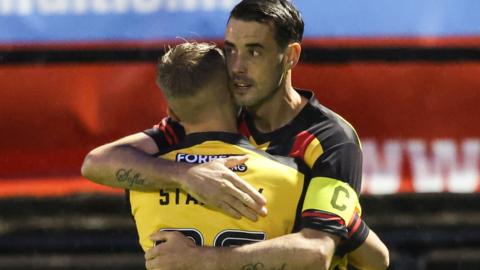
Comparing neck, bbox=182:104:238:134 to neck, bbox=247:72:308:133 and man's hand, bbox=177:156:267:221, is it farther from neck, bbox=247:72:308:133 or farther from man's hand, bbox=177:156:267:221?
neck, bbox=247:72:308:133

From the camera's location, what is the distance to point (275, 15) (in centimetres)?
458

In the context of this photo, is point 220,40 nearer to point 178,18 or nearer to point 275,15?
point 178,18

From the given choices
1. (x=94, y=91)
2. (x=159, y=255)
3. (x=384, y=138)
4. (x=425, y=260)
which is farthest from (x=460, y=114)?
(x=159, y=255)

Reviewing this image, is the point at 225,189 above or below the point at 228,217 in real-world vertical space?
above

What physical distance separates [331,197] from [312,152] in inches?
7.3

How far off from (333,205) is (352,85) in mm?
1742

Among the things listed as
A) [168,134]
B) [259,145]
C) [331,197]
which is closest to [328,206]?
[331,197]

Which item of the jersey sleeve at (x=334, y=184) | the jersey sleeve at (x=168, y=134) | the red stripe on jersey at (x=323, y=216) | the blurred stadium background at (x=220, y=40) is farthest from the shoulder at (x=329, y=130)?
the blurred stadium background at (x=220, y=40)

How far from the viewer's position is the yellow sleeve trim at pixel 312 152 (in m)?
4.47

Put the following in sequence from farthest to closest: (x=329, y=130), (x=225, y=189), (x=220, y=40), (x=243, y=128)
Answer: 1. (x=220, y=40)
2. (x=243, y=128)
3. (x=329, y=130)
4. (x=225, y=189)

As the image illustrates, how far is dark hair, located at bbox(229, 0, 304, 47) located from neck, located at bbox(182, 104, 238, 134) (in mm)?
345

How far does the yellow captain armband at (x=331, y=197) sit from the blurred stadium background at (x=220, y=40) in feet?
5.16

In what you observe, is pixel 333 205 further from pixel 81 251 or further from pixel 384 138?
pixel 81 251

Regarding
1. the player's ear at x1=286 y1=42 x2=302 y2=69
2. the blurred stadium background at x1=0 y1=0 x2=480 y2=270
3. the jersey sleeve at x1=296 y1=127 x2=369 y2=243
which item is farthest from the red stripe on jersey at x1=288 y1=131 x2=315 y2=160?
the blurred stadium background at x1=0 y1=0 x2=480 y2=270
